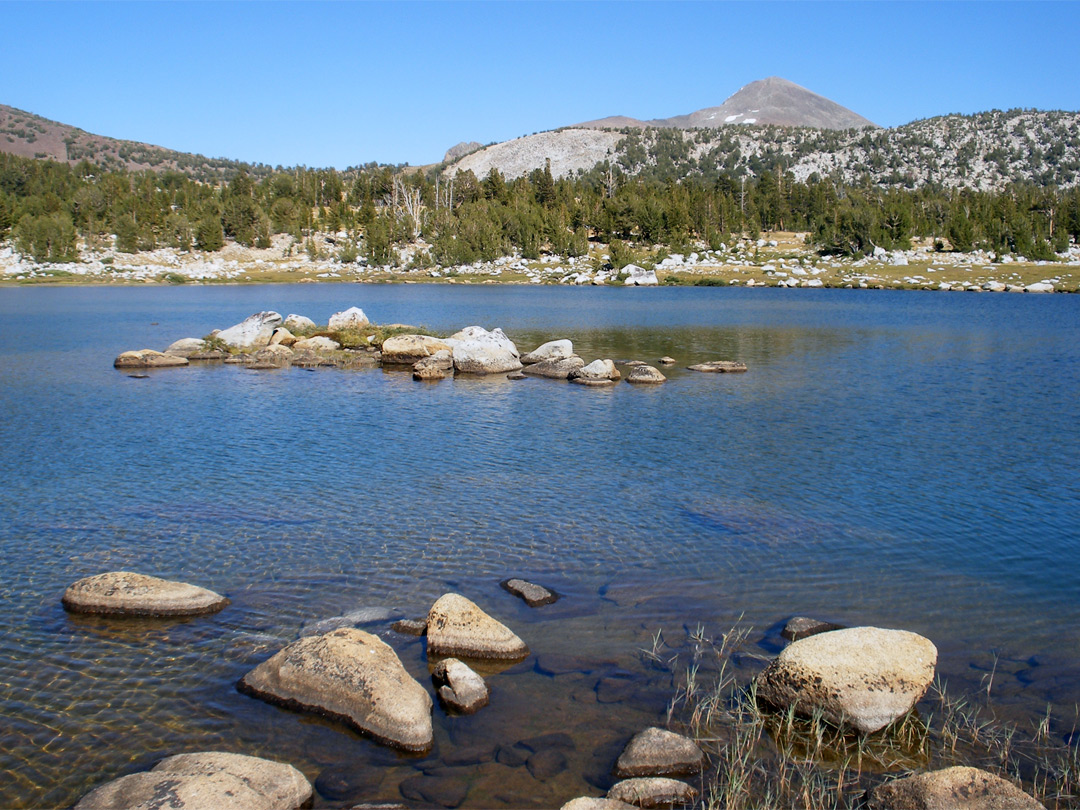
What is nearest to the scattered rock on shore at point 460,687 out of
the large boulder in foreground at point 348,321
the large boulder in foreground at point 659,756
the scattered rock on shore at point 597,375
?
the large boulder in foreground at point 659,756

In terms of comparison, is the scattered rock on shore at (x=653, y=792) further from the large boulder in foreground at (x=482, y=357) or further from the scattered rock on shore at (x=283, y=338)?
the scattered rock on shore at (x=283, y=338)

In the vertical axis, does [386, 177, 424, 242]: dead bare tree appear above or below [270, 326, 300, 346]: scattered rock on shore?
above

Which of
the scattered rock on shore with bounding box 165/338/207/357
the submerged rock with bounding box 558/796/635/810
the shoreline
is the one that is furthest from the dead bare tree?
the submerged rock with bounding box 558/796/635/810

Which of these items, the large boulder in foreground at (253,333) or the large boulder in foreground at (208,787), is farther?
the large boulder in foreground at (253,333)

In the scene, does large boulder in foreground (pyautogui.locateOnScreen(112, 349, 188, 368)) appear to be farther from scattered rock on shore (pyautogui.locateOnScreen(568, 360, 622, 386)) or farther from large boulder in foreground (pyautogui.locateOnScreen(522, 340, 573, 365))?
scattered rock on shore (pyautogui.locateOnScreen(568, 360, 622, 386))

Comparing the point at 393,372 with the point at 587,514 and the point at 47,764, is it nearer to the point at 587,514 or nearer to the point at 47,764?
the point at 587,514

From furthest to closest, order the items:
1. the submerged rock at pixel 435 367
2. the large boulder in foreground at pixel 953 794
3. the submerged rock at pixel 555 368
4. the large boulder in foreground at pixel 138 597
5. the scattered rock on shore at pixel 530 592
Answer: the submerged rock at pixel 555 368, the submerged rock at pixel 435 367, the scattered rock on shore at pixel 530 592, the large boulder in foreground at pixel 138 597, the large boulder in foreground at pixel 953 794

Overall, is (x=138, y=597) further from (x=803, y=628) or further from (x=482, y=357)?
(x=482, y=357)

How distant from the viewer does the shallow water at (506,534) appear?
27.0ft

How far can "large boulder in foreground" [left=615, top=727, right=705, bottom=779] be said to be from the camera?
7359 mm

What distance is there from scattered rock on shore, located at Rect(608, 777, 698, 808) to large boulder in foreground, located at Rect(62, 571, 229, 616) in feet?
20.7

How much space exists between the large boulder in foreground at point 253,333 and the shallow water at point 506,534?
627 centimetres

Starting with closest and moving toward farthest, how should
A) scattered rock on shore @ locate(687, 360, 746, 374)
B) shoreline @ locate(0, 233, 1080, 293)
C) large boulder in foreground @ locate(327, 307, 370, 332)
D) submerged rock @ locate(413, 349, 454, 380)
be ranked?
submerged rock @ locate(413, 349, 454, 380) → scattered rock on shore @ locate(687, 360, 746, 374) → large boulder in foreground @ locate(327, 307, 370, 332) → shoreline @ locate(0, 233, 1080, 293)

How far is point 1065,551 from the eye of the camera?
12969mm
